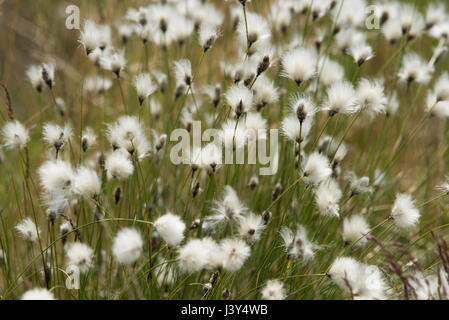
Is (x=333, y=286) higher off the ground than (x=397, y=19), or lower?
lower

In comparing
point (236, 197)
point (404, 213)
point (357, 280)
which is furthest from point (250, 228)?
point (404, 213)

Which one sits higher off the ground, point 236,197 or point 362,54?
point 362,54

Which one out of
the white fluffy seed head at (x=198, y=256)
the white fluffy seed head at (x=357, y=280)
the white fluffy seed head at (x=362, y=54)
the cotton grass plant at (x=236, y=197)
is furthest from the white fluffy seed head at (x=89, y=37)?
the white fluffy seed head at (x=357, y=280)

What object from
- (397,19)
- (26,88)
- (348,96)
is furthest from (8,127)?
(26,88)

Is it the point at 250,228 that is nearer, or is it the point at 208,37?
the point at 250,228

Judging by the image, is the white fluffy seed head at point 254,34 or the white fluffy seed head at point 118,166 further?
the white fluffy seed head at point 254,34

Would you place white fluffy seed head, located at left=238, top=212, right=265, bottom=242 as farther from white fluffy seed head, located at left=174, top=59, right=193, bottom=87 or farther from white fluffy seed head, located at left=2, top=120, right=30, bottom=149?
white fluffy seed head, located at left=2, top=120, right=30, bottom=149

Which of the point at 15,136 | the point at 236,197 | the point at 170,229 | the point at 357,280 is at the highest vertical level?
the point at 15,136

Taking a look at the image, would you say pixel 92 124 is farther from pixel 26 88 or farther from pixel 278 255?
pixel 278 255

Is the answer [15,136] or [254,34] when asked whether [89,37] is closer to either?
[15,136]

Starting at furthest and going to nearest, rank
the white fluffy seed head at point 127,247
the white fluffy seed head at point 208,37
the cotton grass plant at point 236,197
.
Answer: the white fluffy seed head at point 208,37
the cotton grass plant at point 236,197
the white fluffy seed head at point 127,247

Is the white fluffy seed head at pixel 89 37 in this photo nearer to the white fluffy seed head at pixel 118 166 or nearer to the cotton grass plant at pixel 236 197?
the cotton grass plant at pixel 236 197
